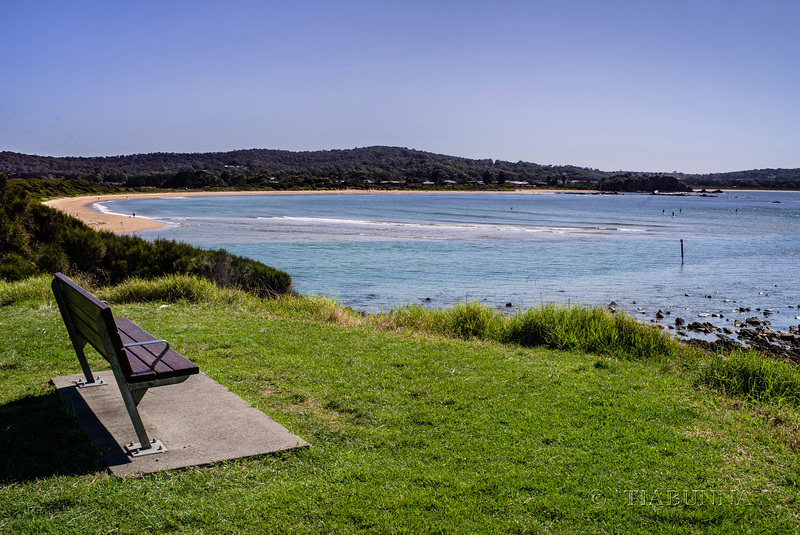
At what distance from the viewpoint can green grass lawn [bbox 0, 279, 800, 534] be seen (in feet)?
10.9

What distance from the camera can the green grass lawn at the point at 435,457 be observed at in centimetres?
332

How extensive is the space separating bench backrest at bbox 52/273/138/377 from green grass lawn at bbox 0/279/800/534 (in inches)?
25.8

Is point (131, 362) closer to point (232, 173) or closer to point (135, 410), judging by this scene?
point (135, 410)

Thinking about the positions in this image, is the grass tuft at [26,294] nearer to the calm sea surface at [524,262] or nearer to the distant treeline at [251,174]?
the calm sea surface at [524,262]

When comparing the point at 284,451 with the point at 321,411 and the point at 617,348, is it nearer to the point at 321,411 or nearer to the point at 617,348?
the point at 321,411

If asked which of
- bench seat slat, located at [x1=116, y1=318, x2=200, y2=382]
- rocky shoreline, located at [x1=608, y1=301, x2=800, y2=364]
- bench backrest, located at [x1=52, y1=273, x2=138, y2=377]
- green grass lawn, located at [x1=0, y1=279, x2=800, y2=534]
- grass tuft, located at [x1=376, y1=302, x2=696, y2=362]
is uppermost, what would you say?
bench backrest, located at [x1=52, y1=273, x2=138, y2=377]

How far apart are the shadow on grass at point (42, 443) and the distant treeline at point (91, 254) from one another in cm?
865

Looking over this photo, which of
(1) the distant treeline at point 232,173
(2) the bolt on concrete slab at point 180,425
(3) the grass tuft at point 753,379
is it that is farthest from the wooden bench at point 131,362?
(1) the distant treeline at point 232,173

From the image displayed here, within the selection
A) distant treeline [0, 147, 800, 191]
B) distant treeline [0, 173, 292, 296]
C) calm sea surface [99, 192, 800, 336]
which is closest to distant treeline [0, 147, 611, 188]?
distant treeline [0, 147, 800, 191]

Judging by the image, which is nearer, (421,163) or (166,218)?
(166,218)

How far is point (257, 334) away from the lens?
800 centimetres

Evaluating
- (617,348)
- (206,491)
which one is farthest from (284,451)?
(617,348)

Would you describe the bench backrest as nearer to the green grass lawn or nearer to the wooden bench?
the wooden bench

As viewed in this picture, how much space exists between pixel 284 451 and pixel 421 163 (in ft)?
625
